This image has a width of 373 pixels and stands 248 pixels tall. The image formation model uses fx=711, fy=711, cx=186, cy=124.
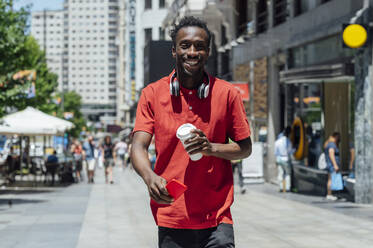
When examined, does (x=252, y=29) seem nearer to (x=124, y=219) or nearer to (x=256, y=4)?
(x=256, y=4)

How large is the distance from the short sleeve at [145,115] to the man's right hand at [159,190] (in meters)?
0.30

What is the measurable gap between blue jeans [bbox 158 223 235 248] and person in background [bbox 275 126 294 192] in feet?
47.3

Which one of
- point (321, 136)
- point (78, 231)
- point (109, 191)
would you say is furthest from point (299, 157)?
point (78, 231)

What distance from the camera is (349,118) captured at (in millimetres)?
16094

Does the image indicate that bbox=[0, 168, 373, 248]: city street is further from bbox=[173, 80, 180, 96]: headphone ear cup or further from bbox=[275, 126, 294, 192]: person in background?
bbox=[173, 80, 180, 96]: headphone ear cup

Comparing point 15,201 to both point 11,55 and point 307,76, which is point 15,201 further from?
point 307,76

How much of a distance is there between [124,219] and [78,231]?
5.35 feet

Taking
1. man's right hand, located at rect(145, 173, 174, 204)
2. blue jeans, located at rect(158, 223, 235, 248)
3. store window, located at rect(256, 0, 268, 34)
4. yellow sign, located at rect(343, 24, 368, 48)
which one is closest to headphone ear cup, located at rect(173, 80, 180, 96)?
man's right hand, located at rect(145, 173, 174, 204)

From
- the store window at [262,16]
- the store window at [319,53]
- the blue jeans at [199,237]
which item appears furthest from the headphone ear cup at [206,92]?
the store window at [262,16]

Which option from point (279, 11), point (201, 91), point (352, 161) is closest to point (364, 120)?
point (352, 161)

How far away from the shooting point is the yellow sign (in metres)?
13.9

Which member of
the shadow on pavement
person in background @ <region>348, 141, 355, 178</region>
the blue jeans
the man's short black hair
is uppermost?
the man's short black hair

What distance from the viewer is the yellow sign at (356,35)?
13.9 meters

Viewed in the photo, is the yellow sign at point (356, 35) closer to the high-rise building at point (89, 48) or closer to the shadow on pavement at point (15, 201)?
the shadow on pavement at point (15, 201)
